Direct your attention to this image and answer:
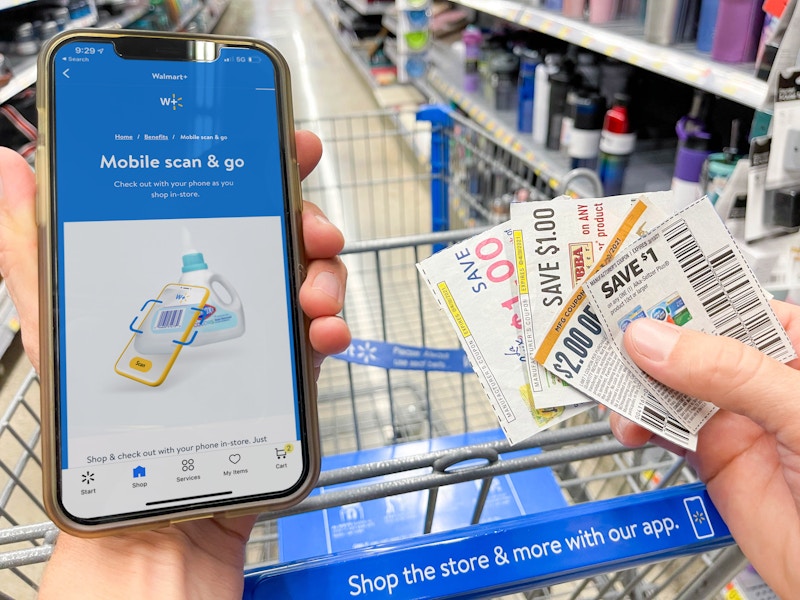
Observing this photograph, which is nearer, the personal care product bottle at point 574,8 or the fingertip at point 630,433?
the fingertip at point 630,433

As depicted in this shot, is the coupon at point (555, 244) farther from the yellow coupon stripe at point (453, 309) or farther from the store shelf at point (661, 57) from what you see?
the store shelf at point (661, 57)

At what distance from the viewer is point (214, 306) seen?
1.82ft

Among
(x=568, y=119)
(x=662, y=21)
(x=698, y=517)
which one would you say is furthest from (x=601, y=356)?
(x=568, y=119)

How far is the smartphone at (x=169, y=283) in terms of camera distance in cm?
51

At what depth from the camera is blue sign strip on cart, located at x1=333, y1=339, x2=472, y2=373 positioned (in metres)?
1.02

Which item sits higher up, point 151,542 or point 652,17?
point 652,17

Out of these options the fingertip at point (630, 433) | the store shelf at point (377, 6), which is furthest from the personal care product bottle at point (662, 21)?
the store shelf at point (377, 6)

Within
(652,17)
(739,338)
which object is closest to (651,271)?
(739,338)

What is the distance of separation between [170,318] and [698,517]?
1.84 ft

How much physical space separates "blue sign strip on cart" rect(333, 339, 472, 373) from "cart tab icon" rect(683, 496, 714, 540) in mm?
490

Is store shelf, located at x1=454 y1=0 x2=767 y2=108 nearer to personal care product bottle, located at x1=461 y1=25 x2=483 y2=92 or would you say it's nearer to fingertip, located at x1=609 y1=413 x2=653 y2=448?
fingertip, located at x1=609 y1=413 x2=653 y2=448

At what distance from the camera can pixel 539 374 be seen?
500 millimetres

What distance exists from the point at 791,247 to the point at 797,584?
0.67 meters

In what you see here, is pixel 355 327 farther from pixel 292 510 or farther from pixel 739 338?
pixel 739 338
